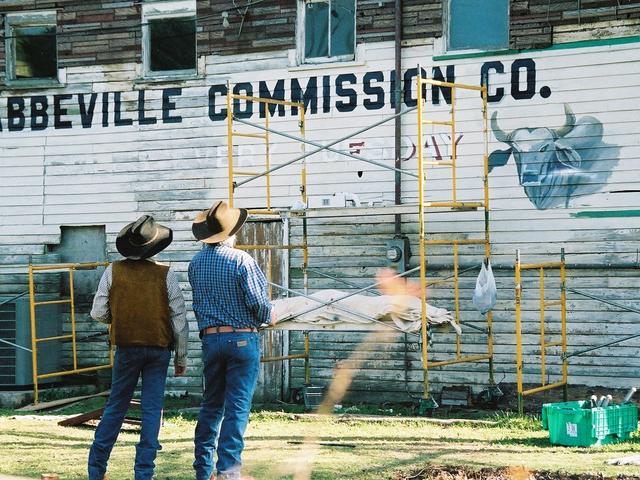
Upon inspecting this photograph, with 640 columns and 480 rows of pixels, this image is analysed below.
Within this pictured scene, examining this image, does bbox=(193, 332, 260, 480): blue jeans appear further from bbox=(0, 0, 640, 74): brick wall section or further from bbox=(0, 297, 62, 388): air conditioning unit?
bbox=(0, 297, 62, 388): air conditioning unit

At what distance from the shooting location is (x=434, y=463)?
31.0 feet

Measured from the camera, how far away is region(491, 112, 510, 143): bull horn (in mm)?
13602

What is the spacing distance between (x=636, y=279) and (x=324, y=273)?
3.98m

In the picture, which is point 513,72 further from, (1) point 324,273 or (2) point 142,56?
(2) point 142,56

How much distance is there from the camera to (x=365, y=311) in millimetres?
12586

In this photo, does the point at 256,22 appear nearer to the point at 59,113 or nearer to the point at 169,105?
the point at 169,105

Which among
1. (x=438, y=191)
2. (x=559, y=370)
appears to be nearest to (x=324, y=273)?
(x=438, y=191)

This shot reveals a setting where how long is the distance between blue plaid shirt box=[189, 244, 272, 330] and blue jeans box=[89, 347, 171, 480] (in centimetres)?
49

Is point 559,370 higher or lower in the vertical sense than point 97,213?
lower

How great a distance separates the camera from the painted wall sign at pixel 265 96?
539 inches

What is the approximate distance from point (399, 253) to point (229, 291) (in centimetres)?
585

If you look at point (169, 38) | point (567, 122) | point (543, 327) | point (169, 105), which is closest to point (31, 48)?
point (169, 38)


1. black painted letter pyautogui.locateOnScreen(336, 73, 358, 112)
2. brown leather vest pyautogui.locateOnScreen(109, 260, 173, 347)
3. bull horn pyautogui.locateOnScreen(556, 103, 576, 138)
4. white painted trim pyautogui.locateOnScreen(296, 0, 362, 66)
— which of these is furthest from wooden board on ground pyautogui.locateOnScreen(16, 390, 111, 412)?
bull horn pyautogui.locateOnScreen(556, 103, 576, 138)

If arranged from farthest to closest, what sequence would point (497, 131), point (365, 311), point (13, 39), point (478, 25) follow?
→ point (13, 39)
point (478, 25)
point (497, 131)
point (365, 311)
